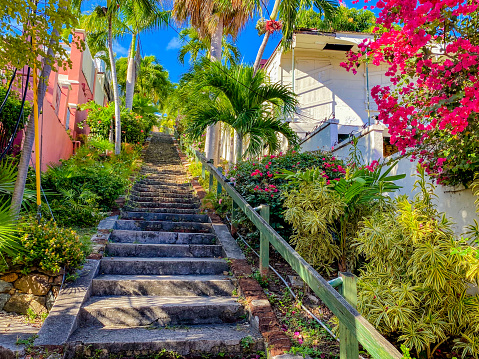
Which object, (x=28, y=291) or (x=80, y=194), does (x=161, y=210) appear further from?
(x=28, y=291)

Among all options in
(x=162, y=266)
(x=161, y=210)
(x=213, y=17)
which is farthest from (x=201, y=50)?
(x=162, y=266)

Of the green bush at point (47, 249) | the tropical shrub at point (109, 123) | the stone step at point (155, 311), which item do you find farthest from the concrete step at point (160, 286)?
the tropical shrub at point (109, 123)

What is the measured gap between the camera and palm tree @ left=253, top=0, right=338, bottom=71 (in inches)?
369

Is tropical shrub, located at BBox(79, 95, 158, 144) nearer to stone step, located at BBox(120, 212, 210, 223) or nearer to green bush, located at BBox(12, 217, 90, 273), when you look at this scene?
stone step, located at BBox(120, 212, 210, 223)

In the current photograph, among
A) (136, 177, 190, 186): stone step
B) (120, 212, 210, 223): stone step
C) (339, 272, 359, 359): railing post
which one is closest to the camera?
(339, 272, 359, 359): railing post

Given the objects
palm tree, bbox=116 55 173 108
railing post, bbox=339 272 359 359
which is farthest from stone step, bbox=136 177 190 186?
palm tree, bbox=116 55 173 108

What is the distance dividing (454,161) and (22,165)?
442cm

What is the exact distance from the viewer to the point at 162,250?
4.68m

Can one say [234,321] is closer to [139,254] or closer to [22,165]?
[139,254]

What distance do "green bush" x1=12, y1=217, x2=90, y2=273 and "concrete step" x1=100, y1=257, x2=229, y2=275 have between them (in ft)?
1.29

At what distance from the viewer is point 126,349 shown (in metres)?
2.87

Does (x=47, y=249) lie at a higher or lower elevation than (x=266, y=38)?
lower

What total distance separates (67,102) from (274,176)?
7.89m

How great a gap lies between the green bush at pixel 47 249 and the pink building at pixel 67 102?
169cm
